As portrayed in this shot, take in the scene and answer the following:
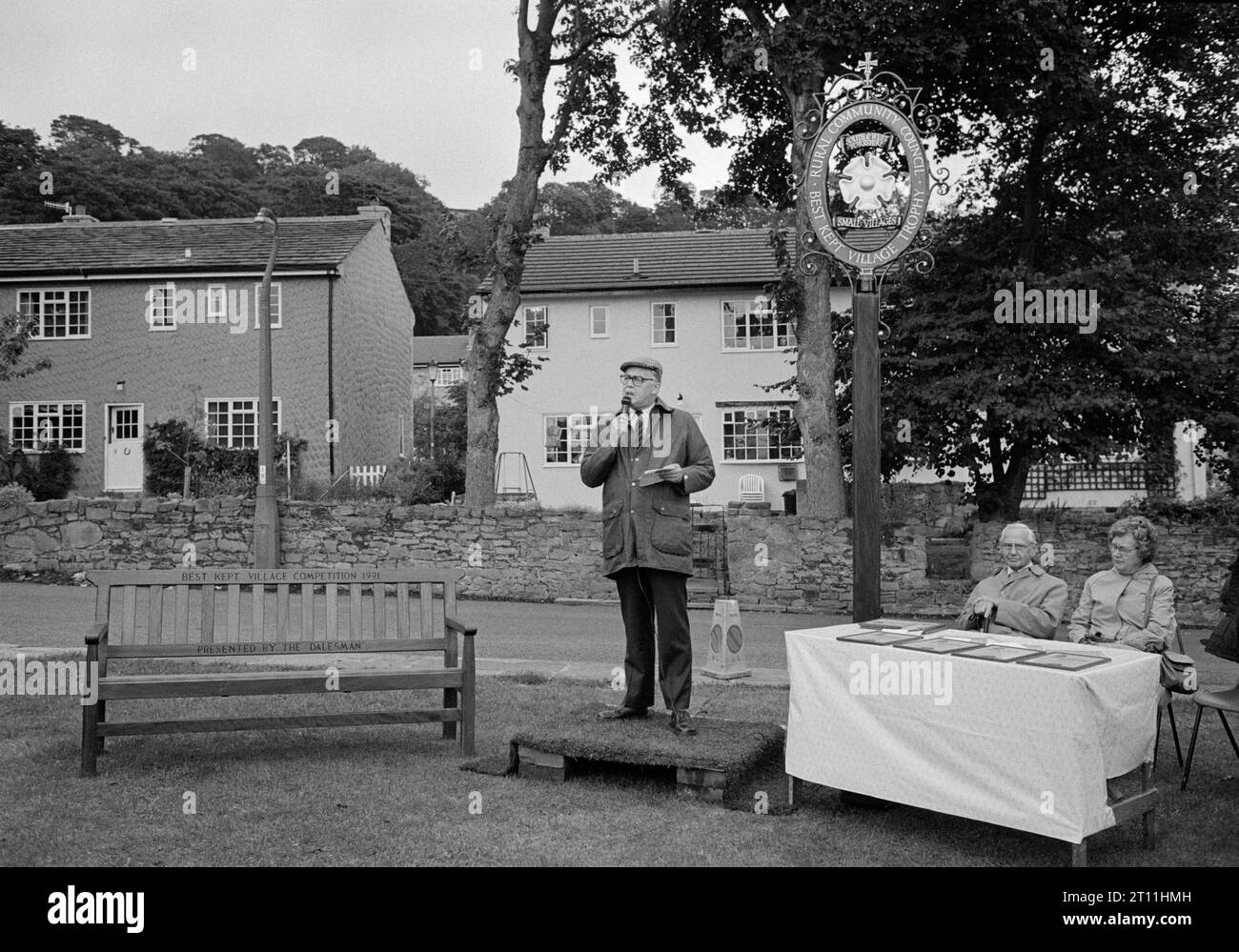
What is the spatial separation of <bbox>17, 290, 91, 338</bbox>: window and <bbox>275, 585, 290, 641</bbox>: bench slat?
28.2 metres

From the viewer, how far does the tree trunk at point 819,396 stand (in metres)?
18.1

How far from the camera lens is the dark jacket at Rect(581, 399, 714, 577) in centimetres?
636

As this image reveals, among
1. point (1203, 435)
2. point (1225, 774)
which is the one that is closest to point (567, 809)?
point (1225, 774)

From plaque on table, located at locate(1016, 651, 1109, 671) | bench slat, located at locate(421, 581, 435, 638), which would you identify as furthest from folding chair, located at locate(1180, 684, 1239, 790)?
bench slat, located at locate(421, 581, 435, 638)

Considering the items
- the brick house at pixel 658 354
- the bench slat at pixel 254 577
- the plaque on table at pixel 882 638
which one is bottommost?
the plaque on table at pixel 882 638

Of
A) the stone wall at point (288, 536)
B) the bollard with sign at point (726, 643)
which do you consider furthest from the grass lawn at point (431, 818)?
the stone wall at point (288, 536)

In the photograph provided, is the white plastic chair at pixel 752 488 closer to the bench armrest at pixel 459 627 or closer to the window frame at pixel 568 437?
the window frame at pixel 568 437

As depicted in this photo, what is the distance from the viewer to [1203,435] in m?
18.9

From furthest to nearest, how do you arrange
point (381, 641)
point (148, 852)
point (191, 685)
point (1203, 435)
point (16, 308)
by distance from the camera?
1. point (16, 308)
2. point (1203, 435)
3. point (381, 641)
4. point (191, 685)
5. point (148, 852)

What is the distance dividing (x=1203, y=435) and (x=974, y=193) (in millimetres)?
5672

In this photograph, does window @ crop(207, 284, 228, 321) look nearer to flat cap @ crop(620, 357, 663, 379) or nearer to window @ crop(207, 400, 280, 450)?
window @ crop(207, 400, 280, 450)

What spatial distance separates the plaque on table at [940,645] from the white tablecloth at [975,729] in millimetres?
96

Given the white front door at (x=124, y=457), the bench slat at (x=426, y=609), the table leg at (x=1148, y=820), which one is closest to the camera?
the table leg at (x=1148, y=820)
